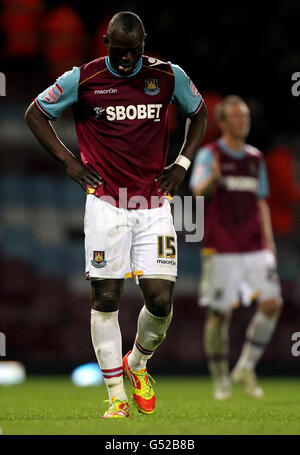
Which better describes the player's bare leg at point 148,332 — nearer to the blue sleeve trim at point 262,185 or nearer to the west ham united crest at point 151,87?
the west ham united crest at point 151,87

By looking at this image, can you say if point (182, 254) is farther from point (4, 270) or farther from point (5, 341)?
point (5, 341)

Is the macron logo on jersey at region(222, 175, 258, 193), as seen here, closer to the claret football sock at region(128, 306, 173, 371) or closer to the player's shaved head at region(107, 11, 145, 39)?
the claret football sock at region(128, 306, 173, 371)

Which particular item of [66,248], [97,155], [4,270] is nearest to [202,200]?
[97,155]

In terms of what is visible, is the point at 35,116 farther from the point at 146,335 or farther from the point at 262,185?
the point at 262,185

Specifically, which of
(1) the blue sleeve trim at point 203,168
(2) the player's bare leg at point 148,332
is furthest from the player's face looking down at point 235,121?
(2) the player's bare leg at point 148,332

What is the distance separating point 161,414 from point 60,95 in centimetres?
188

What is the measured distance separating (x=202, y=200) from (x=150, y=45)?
12.8 metres

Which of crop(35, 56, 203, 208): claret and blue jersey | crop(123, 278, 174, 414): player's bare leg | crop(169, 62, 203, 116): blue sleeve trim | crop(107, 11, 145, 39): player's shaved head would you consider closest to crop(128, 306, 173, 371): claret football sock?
crop(123, 278, 174, 414): player's bare leg

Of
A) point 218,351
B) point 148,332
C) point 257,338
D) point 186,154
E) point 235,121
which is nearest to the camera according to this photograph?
point 148,332

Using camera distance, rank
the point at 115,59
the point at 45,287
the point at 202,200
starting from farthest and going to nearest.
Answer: the point at 45,287 < the point at 202,200 < the point at 115,59

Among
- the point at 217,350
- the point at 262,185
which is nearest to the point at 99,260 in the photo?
the point at 217,350

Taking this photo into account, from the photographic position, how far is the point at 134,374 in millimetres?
5125

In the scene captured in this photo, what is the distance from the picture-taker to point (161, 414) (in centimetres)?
520

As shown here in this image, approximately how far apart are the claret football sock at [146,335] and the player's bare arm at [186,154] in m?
0.69
